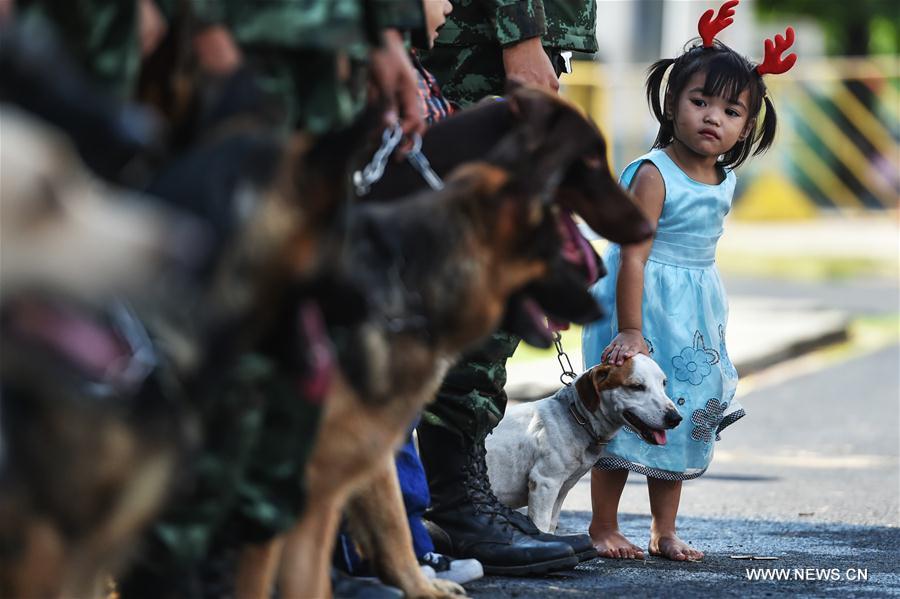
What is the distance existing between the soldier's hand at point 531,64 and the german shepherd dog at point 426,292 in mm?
1070

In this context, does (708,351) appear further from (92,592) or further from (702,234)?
(92,592)

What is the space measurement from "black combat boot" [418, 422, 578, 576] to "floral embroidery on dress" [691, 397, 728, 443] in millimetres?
813

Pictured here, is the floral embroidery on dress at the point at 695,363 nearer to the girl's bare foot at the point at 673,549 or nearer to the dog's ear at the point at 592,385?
the dog's ear at the point at 592,385

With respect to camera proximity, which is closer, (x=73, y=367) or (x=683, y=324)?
(x=73, y=367)

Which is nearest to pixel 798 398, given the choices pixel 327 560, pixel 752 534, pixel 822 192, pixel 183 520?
pixel 752 534

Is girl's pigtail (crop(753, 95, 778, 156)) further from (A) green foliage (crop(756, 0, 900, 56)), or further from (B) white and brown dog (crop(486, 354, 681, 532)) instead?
(A) green foliage (crop(756, 0, 900, 56))

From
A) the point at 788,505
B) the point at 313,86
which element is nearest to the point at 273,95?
the point at 313,86

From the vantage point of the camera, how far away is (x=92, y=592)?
101 inches

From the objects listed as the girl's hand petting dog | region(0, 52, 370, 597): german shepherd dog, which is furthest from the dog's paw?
A: region(0, 52, 370, 597): german shepherd dog

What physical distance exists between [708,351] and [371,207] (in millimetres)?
2371

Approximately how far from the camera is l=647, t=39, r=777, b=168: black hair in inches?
202

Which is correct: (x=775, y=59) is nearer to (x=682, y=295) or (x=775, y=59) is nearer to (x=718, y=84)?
(x=718, y=84)

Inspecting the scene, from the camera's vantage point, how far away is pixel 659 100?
538 cm

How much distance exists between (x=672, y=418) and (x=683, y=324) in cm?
33
